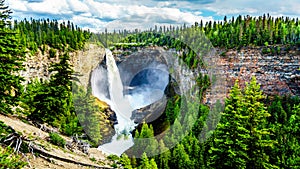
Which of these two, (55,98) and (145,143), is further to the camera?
(55,98)

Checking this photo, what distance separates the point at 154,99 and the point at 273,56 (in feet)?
167

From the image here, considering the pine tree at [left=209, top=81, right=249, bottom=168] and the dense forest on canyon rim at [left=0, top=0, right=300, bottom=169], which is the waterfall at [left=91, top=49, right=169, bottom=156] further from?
the pine tree at [left=209, top=81, right=249, bottom=168]

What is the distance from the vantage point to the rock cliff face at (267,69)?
58.2 m

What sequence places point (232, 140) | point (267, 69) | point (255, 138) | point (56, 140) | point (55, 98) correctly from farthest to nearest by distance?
1. point (267, 69)
2. point (55, 98)
3. point (232, 140)
4. point (255, 138)
5. point (56, 140)

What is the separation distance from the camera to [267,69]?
6081 cm

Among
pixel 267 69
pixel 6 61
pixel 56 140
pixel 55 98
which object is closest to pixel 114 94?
pixel 6 61

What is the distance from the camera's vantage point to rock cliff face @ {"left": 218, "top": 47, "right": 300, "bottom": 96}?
58250mm

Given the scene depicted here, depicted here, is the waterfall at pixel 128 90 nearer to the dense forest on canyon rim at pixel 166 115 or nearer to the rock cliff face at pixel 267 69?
the dense forest on canyon rim at pixel 166 115

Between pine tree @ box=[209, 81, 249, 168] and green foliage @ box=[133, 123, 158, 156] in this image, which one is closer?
green foliage @ box=[133, 123, 158, 156]

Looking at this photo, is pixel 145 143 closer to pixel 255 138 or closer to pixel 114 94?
pixel 114 94

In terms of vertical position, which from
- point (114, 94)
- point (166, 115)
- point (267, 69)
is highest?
point (114, 94)

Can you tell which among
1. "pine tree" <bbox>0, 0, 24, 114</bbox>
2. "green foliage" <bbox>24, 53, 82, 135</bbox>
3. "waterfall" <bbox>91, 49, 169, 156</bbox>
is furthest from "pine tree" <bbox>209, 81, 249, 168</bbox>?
"pine tree" <bbox>0, 0, 24, 114</bbox>

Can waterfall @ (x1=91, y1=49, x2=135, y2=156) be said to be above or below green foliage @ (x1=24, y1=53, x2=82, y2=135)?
above

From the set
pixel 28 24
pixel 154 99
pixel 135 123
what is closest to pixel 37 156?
pixel 135 123
